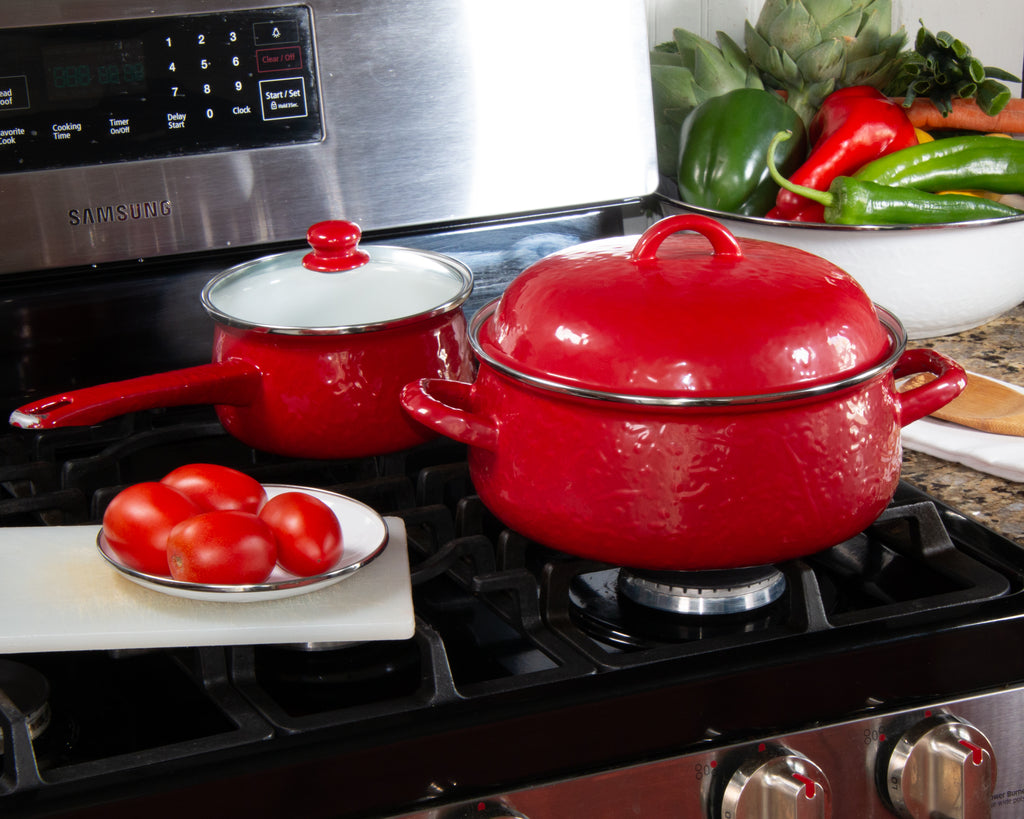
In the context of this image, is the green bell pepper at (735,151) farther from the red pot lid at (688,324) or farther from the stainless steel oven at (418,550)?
the red pot lid at (688,324)

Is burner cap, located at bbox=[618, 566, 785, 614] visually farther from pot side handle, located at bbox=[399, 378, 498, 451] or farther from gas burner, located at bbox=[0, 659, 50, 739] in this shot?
gas burner, located at bbox=[0, 659, 50, 739]

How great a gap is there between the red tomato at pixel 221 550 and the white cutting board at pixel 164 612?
0.07ft

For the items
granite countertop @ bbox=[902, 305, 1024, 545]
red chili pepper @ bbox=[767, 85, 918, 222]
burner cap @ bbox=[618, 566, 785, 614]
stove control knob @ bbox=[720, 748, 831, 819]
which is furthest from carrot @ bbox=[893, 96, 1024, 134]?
stove control knob @ bbox=[720, 748, 831, 819]

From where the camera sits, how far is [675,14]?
53.7 inches

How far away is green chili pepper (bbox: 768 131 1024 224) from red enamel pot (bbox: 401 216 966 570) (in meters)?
0.44

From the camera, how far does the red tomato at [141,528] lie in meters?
0.59

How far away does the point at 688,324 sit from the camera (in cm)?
59

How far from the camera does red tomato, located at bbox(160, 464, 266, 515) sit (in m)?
0.63

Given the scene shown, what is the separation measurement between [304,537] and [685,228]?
0.91 feet

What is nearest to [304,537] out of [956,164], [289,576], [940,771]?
[289,576]

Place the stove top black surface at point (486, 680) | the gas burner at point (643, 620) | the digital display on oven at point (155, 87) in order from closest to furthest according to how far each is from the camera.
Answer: the stove top black surface at point (486, 680), the gas burner at point (643, 620), the digital display on oven at point (155, 87)

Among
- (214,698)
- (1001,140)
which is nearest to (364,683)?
(214,698)

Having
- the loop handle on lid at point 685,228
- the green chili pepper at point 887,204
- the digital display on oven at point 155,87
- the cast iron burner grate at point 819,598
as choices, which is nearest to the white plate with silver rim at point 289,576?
the cast iron burner grate at point 819,598

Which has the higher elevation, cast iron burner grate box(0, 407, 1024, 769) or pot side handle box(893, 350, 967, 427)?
pot side handle box(893, 350, 967, 427)
